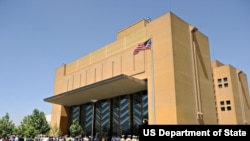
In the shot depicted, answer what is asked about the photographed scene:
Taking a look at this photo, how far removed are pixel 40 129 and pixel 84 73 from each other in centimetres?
1375

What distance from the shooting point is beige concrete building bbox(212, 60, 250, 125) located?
39094 millimetres

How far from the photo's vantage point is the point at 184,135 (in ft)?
14.8

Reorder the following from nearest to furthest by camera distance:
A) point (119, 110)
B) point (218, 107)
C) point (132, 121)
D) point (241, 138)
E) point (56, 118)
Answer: point (241, 138)
point (132, 121)
point (119, 110)
point (218, 107)
point (56, 118)

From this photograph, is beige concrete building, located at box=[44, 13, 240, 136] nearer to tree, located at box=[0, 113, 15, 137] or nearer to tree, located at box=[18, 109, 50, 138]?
tree, located at box=[18, 109, 50, 138]

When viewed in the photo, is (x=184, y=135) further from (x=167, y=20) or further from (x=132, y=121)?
(x=132, y=121)

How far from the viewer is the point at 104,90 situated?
3384cm

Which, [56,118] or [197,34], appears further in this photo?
[56,118]

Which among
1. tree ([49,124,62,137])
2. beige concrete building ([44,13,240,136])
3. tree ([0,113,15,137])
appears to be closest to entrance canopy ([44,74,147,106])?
beige concrete building ([44,13,240,136])

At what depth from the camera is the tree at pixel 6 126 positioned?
60.7 metres

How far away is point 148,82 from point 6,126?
157 feet

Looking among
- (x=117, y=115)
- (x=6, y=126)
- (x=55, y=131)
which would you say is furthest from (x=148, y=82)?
(x=6, y=126)

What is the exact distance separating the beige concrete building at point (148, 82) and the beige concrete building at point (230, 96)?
0.35 meters

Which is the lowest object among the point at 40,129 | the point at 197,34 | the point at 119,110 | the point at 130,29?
the point at 40,129

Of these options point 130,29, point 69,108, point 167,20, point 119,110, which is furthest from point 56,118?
point 167,20
